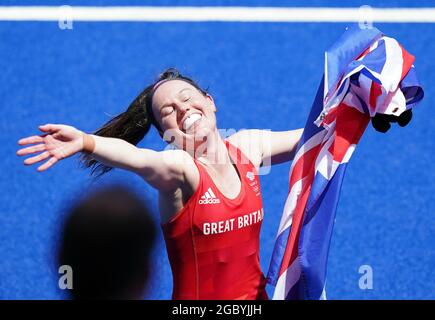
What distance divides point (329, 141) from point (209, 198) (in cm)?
75

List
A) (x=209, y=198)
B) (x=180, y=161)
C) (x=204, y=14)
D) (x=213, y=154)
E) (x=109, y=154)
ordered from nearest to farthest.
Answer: (x=109, y=154) < (x=180, y=161) < (x=209, y=198) < (x=213, y=154) < (x=204, y=14)

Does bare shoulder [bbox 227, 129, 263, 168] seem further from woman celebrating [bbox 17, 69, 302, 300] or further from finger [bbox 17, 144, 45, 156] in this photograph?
finger [bbox 17, 144, 45, 156]

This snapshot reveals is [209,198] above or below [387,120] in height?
below

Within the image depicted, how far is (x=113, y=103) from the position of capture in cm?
812

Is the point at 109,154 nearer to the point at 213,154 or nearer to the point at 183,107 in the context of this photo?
the point at 183,107

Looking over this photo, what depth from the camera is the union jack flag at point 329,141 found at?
17.1 feet

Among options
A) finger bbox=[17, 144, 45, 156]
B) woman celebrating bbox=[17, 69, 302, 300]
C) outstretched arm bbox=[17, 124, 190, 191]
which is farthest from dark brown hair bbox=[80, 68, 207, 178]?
finger bbox=[17, 144, 45, 156]

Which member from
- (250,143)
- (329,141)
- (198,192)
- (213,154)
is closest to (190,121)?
(213,154)

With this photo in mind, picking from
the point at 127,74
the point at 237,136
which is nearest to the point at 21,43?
the point at 127,74

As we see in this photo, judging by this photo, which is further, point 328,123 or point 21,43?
point 21,43

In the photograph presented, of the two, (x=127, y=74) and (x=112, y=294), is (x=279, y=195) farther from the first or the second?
(x=112, y=294)

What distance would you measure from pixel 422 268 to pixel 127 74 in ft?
9.56

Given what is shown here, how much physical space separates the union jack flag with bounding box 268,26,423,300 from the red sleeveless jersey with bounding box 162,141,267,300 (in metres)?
0.20

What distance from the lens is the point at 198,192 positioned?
5.12 metres
